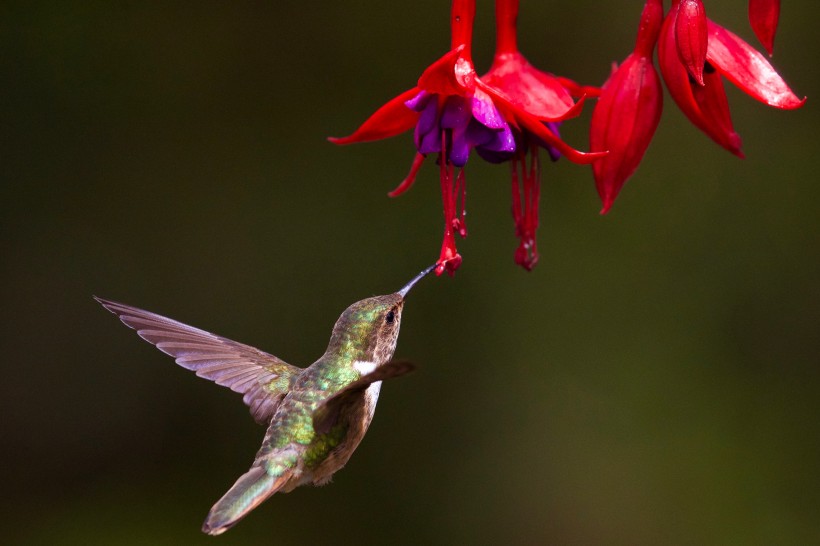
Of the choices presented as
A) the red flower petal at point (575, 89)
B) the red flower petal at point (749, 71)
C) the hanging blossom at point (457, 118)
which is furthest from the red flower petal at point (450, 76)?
the red flower petal at point (749, 71)

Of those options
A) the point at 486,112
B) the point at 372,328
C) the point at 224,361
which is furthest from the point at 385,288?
the point at 486,112

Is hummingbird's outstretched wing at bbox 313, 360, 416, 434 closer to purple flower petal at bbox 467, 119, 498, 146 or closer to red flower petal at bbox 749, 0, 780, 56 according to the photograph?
purple flower petal at bbox 467, 119, 498, 146

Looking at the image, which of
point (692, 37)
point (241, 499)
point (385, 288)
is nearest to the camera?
point (692, 37)

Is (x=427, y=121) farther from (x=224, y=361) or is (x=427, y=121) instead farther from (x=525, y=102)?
(x=224, y=361)

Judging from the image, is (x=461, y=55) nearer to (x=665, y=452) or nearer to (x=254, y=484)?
(x=254, y=484)

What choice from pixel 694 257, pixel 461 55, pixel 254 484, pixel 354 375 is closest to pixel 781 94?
pixel 461 55

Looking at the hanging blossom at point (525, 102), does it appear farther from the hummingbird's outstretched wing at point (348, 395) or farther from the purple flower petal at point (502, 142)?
the hummingbird's outstretched wing at point (348, 395)

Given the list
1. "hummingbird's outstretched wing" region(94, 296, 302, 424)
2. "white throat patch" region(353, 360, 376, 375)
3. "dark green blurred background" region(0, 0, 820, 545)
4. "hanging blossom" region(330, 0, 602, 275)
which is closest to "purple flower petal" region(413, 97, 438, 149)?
"hanging blossom" region(330, 0, 602, 275)
